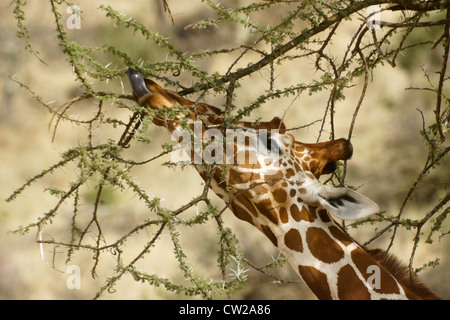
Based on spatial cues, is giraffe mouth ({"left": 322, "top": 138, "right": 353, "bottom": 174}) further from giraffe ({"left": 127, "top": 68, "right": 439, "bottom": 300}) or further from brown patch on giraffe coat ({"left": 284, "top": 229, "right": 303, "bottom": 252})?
brown patch on giraffe coat ({"left": 284, "top": 229, "right": 303, "bottom": 252})

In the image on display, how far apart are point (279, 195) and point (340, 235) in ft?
0.65

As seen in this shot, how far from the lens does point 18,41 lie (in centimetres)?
477

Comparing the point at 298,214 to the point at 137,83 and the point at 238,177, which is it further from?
the point at 137,83

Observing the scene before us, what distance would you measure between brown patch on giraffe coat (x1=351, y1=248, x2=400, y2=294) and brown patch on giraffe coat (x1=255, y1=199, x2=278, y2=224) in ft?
0.74

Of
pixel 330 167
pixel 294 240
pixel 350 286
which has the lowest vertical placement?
pixel 350 286

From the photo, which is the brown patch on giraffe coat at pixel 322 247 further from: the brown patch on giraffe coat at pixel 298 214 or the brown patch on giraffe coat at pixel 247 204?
the brown patch on giraffe coat at pixel 247 204

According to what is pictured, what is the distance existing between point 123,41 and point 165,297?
200cm

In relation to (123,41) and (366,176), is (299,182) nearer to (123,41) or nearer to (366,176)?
(366,176)

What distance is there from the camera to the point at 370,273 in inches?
58.0

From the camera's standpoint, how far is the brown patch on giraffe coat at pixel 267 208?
4.89 feet

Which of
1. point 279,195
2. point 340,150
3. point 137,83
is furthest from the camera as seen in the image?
point 340,150

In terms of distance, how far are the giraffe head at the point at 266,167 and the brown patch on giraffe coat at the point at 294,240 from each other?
0.05 meters

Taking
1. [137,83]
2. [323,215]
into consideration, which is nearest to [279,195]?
[323,215]

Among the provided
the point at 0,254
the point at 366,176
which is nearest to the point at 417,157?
the point at 366,176
